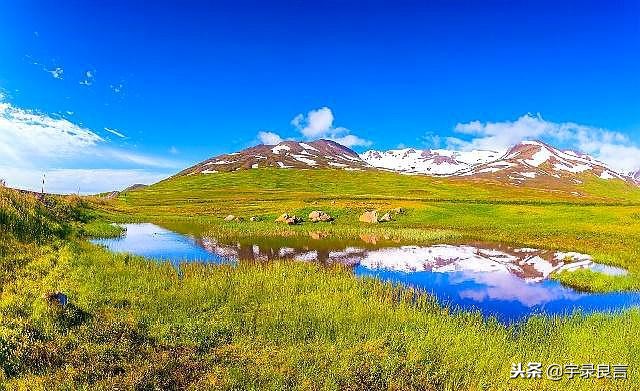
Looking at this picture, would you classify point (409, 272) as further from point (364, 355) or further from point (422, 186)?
point (422, 186)

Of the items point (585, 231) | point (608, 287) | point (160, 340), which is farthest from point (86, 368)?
point (585, 231)

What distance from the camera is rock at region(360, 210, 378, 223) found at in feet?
227

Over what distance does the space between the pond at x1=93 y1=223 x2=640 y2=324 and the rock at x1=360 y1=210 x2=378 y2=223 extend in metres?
16.9

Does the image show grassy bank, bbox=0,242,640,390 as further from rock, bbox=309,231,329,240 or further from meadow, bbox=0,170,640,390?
rock, bbox=309,231,329,240

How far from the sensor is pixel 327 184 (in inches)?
7367

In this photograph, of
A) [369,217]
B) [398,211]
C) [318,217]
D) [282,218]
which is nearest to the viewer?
[282,218]

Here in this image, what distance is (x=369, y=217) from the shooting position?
7000 cm

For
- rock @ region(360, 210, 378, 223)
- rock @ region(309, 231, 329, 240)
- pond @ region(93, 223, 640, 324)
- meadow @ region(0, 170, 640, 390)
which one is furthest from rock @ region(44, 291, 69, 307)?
rock @ region(360, 210, 378, 223)

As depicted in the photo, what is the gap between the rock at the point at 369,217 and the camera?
69188 mm

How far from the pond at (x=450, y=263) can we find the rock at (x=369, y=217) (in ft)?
55.4

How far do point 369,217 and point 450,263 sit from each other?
32.3 metres
